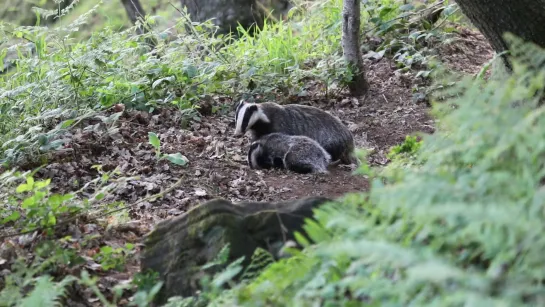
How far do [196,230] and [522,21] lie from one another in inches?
120

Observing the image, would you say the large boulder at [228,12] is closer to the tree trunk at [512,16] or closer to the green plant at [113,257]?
the tree trunk at [512,16]

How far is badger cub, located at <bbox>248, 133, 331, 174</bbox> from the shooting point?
A: 7070 millimetres

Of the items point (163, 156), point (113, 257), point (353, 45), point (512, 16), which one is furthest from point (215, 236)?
point (353, 45)

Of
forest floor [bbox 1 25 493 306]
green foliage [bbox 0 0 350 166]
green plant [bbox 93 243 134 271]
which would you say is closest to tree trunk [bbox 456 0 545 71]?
forest floor [bbox 1 25 493 306]

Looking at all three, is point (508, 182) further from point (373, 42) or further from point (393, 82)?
point (373, 42)

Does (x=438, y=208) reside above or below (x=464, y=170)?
above

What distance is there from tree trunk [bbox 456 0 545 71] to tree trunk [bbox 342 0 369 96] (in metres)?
2.82

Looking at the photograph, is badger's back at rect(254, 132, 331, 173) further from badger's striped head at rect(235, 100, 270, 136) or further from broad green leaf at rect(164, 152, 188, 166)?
broad green leaf at rect(164, 152, 188, 166)

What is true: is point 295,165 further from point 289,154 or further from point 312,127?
point 312,127

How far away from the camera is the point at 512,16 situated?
18.0 ft

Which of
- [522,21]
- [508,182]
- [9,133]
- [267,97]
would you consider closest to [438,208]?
[508,182]

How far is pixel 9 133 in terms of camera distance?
7223 millimetres

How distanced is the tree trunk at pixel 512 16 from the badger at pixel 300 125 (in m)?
2.14

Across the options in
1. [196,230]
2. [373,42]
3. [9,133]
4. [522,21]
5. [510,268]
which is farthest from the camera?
[373,42]
